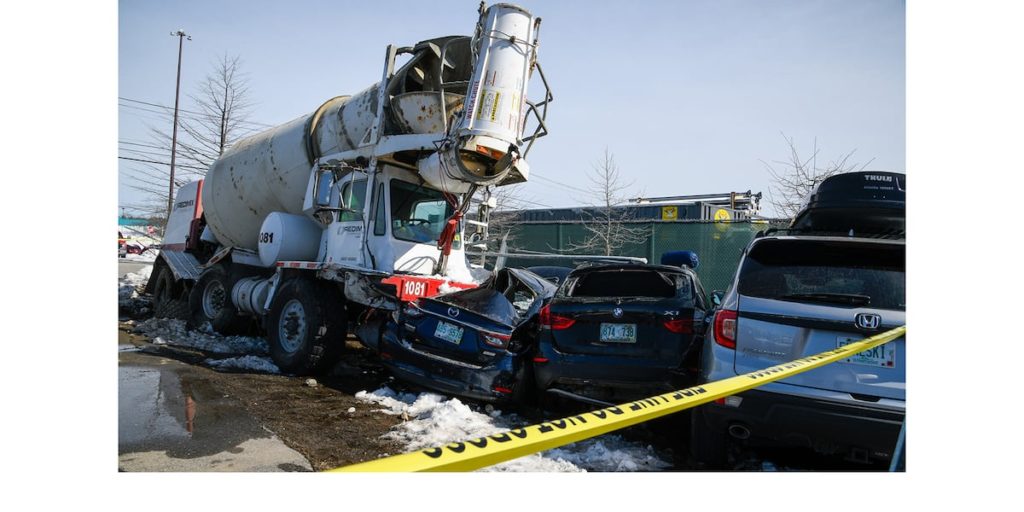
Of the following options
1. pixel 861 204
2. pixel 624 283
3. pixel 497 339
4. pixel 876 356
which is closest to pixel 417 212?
pixel 497 339

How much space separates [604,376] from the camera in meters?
4.54

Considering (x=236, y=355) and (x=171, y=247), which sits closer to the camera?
(x=236, y=355)

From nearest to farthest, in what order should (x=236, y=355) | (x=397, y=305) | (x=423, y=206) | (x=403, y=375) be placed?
1. (x=403, y=375)
2. (x=397, y=305)
3. (x=423, y=206)
4. (x=236, y=355)

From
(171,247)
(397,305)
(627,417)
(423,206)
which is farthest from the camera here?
(171,247)

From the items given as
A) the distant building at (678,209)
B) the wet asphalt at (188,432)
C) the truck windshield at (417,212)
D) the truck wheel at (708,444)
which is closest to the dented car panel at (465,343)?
the truck windshield at (417,212)

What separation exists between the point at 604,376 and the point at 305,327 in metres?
3.83

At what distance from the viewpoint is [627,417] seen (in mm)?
2281

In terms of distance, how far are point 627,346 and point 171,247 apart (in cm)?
989

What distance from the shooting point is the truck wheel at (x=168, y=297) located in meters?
10.5

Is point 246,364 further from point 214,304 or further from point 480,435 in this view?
point 480,435

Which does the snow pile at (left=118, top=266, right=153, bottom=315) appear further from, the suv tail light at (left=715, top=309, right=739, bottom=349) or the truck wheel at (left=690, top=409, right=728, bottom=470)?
the suv tail light at (left=715, top=309, right=739, bottom=349)

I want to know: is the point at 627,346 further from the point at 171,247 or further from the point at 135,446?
the point at 171,247

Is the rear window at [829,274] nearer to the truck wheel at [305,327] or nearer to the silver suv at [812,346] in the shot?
the silver suv at [812,346]

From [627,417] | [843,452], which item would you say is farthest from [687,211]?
[627,417]
